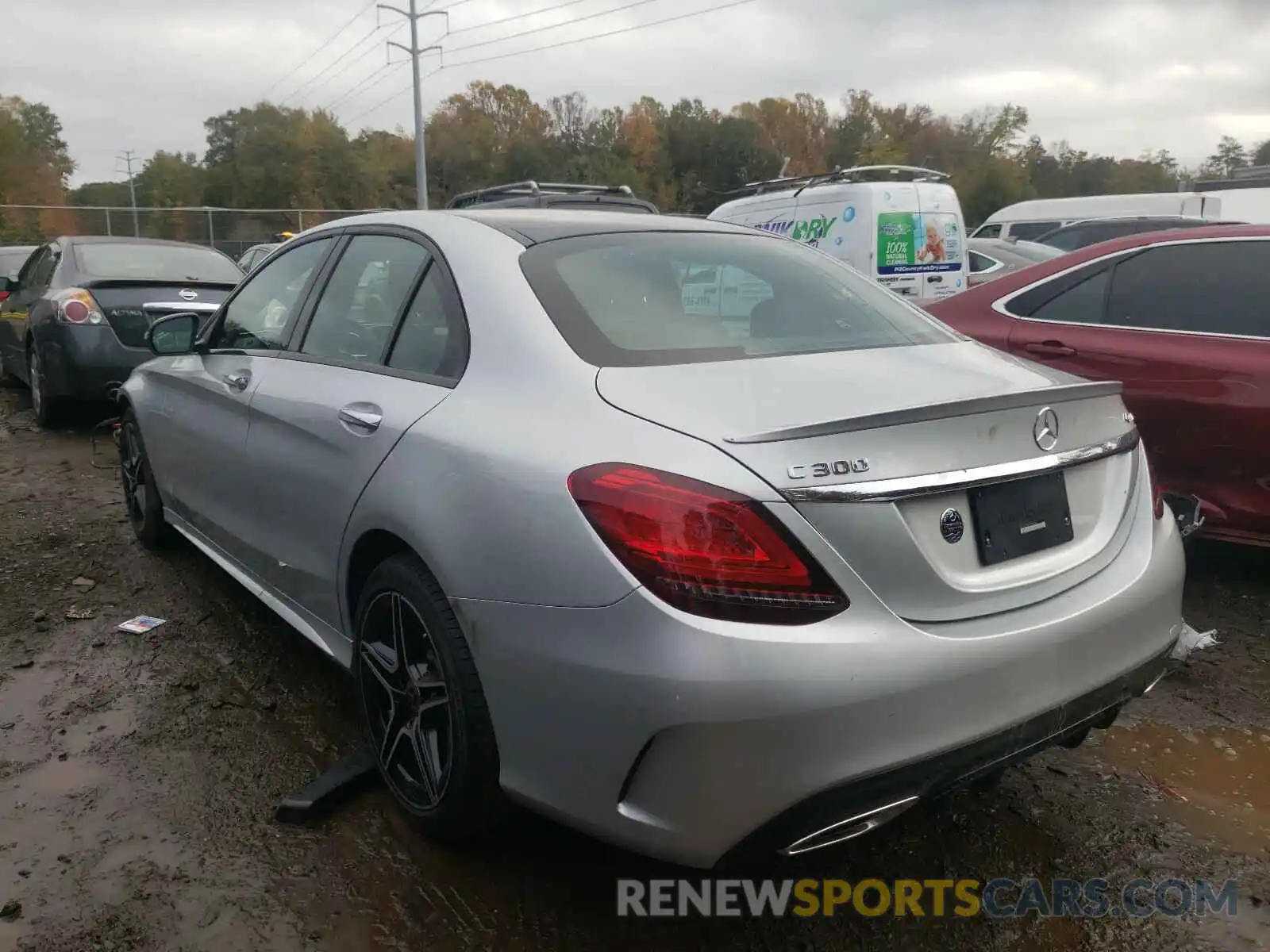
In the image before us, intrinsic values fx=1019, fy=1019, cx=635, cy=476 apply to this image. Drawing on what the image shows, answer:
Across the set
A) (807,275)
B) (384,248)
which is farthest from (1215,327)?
(384,248)

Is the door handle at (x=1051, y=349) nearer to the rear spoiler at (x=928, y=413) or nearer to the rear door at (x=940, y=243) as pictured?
the rear spoiler at (x=928, y=413)

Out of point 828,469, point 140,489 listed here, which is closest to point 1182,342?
point 828,469

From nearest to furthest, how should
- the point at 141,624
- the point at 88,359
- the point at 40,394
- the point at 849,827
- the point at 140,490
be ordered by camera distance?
the point at 849,827
the point at 141,624
the point at 140,490
the point at 88,359
the point at 40,394

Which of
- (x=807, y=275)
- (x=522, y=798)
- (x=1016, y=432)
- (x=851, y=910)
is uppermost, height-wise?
(x=807, y=275)

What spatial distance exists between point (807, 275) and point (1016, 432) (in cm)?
107

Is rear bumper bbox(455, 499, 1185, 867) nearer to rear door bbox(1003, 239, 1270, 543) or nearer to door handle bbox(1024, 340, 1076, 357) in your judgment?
rear door bbox(1003, 239, 1270, 543)

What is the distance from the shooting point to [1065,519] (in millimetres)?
2141

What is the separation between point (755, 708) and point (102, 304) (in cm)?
Result: 703

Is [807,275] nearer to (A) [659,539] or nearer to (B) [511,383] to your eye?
(B) [511,383]

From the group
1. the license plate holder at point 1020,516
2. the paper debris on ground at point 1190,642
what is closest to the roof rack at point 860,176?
the paper debris on ground at point 1190,642

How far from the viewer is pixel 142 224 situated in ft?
94.3

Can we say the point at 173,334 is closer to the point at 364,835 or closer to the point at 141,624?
the point at 141,624

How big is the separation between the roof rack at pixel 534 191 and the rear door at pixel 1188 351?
16.8ft

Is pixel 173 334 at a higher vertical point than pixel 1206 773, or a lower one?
higher
